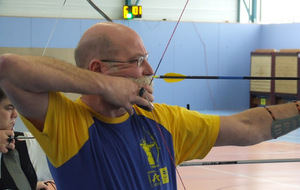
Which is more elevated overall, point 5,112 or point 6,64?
point 6,64

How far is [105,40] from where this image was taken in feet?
4.89

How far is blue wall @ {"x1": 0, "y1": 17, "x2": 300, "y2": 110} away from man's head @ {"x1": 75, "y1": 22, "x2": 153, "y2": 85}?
28.9 ft

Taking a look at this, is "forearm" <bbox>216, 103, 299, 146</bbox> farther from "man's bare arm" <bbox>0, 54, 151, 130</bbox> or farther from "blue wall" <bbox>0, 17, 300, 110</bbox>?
"blue wall" <bbox>0, 17, 300, 110</bbox>

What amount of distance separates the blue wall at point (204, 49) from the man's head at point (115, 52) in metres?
8.82

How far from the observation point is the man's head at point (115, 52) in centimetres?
149

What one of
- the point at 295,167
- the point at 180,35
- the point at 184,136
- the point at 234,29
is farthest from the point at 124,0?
the point at 184,136

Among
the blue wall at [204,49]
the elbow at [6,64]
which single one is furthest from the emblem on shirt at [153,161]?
the blue wall at [204,49]

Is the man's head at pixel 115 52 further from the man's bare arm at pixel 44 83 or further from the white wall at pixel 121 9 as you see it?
the white wall at pixel 121 9

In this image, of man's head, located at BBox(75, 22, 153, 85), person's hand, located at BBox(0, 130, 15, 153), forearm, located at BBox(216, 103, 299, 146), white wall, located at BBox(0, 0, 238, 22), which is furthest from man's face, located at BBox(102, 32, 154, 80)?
white wall, located at BBox(0, 0, 238, 22)

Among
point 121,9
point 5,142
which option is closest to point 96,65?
point 5,142

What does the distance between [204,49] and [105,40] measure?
9.84 metres

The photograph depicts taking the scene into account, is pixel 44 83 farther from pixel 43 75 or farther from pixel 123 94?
pixel 123 94

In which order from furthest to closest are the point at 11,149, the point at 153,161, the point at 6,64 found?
the point at 11,149 < the point at 153,161 < the point at 6,64

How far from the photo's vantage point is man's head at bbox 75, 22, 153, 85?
1490 millimetres
